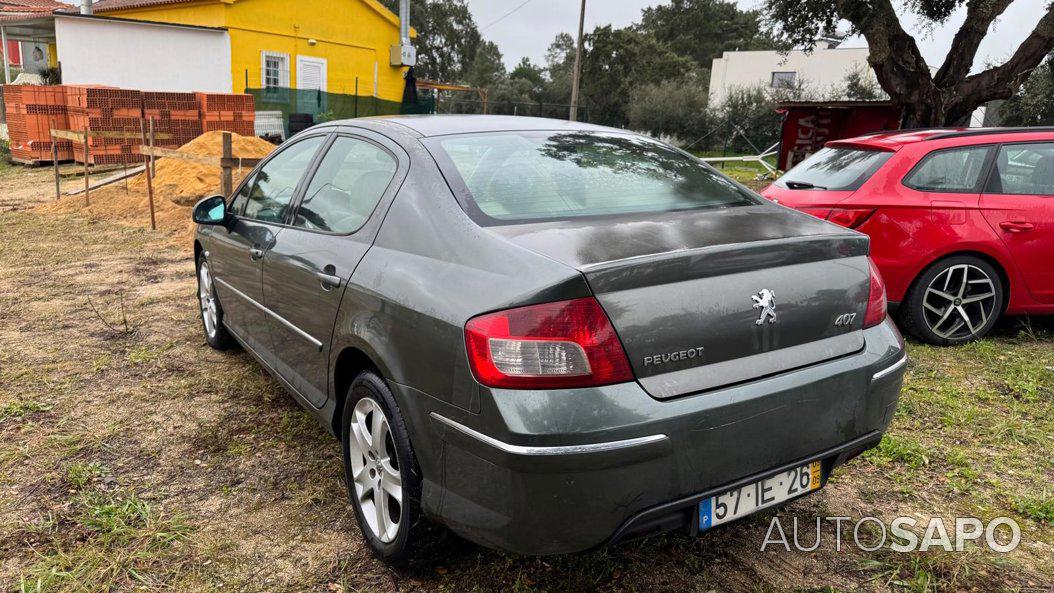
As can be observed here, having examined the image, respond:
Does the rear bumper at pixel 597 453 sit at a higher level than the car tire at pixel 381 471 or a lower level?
higher

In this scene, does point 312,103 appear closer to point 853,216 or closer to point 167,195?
point 167,195

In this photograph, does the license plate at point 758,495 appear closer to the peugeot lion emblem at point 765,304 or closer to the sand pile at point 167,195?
the peugeot lion emblem at point 765,304

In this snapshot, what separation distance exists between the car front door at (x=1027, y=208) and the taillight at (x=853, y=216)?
749 millimetres

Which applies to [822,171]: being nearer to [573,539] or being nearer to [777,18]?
[573,539]

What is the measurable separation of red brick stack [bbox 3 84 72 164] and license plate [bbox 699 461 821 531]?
1879 centimetres

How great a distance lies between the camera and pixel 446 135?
9.80 ft

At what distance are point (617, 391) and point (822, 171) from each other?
167 inches

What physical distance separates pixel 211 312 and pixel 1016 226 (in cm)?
534

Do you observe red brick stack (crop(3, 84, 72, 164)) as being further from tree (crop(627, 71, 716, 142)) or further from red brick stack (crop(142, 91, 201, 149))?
tree (crop(627, 71, 716, 142))

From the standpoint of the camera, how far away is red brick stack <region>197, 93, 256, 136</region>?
55.3 feet

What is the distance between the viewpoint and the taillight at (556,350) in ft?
6.48

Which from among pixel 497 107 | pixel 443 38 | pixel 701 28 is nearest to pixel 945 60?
pixel 497 107

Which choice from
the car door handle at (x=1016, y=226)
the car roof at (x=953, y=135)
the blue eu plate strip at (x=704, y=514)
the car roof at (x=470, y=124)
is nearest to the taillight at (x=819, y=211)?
the car roof at (x=953, y=135)

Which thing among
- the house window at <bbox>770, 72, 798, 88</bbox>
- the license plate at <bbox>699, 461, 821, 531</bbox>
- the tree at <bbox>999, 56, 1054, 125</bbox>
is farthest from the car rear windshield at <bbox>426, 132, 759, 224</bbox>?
the house window at <bbox>770, 72, 798, 88</bbox>
